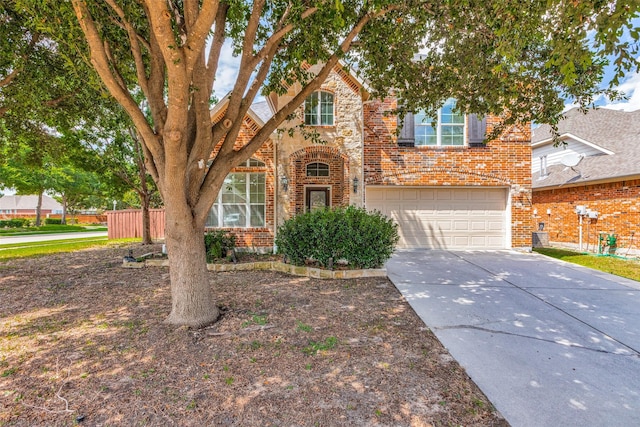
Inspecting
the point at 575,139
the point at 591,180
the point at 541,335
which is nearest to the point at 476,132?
the point at 591,180

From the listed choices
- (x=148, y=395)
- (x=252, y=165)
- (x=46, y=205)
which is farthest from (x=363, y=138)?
(x=46, y=205)

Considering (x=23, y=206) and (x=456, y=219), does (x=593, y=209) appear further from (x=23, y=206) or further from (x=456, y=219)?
(x=23, y=206)

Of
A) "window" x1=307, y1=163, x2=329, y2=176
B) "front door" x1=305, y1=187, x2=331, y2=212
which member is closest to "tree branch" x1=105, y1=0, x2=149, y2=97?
"window" x1=307, y1=163, x2=329, y2=176

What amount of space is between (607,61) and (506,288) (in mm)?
4263

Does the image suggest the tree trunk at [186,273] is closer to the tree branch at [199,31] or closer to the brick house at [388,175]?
the tree branch at [199,31]

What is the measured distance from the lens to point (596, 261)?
895 centimetres

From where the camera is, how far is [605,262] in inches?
347

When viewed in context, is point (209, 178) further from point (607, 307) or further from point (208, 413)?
point (607, 307)

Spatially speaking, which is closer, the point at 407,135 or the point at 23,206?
the point at 407,135

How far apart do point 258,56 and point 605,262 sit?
11.0 m

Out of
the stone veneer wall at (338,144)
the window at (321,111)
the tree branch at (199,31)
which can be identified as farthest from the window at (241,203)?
the tree branch at (199,31)

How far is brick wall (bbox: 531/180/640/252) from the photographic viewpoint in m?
9.93

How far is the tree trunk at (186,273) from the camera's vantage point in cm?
419

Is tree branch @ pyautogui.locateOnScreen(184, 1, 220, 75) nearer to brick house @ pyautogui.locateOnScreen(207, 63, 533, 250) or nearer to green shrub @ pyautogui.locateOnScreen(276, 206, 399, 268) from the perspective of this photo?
green shrub @ pyautogui.locateOnScreen(276, 206, 399, 268)
